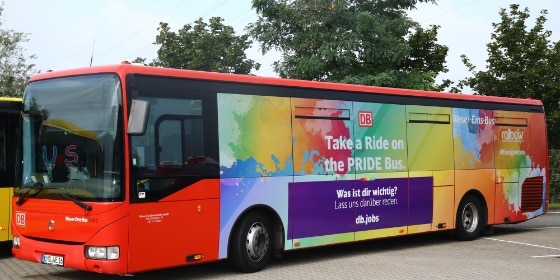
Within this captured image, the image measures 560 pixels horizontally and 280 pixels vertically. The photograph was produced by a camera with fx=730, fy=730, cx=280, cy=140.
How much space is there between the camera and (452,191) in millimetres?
14094

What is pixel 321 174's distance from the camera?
11531 millimetres

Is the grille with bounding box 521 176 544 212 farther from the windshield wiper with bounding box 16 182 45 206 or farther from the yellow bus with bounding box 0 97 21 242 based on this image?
the windshield wiper with bounding box 16 182 45 206

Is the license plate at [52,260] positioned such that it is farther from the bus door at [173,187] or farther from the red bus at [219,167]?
the bus door at [173,187]

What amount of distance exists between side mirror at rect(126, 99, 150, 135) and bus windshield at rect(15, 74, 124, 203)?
0.63 feet

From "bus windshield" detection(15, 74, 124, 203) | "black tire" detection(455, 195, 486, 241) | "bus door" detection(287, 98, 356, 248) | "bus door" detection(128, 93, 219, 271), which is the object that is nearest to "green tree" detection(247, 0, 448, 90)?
"black tire" detection(455, 195, 486, 241)

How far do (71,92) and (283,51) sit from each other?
17.7 metres

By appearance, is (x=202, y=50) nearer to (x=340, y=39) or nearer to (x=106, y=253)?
(x=340, y=39)

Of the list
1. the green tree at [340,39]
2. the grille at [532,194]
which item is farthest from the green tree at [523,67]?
the grille at [532,194]

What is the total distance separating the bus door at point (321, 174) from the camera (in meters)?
11.2

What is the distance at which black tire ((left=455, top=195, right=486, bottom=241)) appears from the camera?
1442 centimetres

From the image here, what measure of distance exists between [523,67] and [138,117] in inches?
859

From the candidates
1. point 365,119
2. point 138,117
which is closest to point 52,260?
point 138,117

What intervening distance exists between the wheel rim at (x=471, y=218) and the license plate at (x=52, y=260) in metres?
8.56

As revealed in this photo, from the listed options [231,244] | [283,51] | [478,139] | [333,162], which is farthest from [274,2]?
[231,244]
